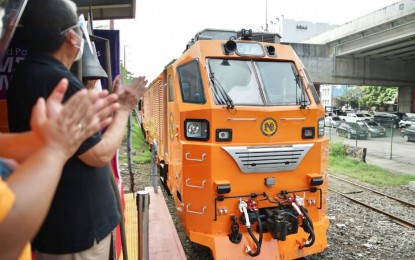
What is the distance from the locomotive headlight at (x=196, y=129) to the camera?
157 inches

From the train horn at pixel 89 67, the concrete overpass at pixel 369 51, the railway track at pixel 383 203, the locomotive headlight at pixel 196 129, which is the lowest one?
the railway track at pixel 383 203

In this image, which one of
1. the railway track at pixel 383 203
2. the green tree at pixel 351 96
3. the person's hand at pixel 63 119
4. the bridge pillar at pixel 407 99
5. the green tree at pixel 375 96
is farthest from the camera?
the green tree at pixel 351 96

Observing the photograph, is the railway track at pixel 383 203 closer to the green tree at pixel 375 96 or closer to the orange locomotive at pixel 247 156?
the orange locomotive at pixel 247 156

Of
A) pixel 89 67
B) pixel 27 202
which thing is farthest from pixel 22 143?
pixel 89 67

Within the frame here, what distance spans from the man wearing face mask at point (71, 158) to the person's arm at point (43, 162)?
38cm

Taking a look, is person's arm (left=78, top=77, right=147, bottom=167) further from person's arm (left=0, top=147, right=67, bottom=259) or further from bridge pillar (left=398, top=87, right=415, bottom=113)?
bridge pillar (left=398, top=87, right=415, bottom=113)

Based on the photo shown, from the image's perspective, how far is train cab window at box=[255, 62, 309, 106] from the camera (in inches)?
175

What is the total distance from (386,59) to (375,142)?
8115mm

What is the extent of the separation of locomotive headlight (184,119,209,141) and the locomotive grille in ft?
0.99

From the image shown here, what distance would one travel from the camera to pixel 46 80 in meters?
1.54

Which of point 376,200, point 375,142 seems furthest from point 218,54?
point 375,142

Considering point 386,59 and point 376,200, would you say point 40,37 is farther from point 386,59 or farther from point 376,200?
point 386,59

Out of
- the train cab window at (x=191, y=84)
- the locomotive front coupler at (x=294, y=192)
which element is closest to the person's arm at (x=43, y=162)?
the train cab window at (x=191, y=84)

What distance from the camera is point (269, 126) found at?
13.5 feet
